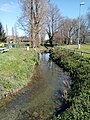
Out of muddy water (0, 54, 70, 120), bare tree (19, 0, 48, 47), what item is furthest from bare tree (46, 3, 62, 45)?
muddy water (0, 54, 70, 120)

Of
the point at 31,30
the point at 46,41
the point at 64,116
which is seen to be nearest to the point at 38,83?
the point at 64,116

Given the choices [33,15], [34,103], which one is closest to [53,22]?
[33,15]

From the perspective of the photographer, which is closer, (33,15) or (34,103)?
(34,103)

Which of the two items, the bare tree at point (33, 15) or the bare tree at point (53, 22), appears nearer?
the bare tree at point (33, 15)

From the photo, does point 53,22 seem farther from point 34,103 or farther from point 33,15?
point 34,103

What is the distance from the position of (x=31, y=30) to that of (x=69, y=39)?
31.8m

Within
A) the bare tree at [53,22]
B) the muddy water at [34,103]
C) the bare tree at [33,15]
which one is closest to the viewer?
the muddy water at [34,103]

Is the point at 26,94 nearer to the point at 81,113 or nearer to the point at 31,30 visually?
the point at 81,113

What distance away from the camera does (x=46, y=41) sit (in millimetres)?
66625

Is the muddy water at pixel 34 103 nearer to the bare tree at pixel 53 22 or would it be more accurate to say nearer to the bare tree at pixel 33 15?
the bare tree at pixel 33 15

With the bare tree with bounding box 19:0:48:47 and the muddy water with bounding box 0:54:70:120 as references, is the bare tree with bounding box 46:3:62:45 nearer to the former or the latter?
the bare tree with bounding box 19:0:48:47

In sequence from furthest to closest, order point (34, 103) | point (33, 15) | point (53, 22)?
point (53, 22)
point (33, 15)
point (34, 103)

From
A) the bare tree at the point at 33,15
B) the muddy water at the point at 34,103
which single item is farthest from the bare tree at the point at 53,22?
the muddy water at the point at 34,103

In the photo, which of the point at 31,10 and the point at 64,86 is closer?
the point at 64,86
